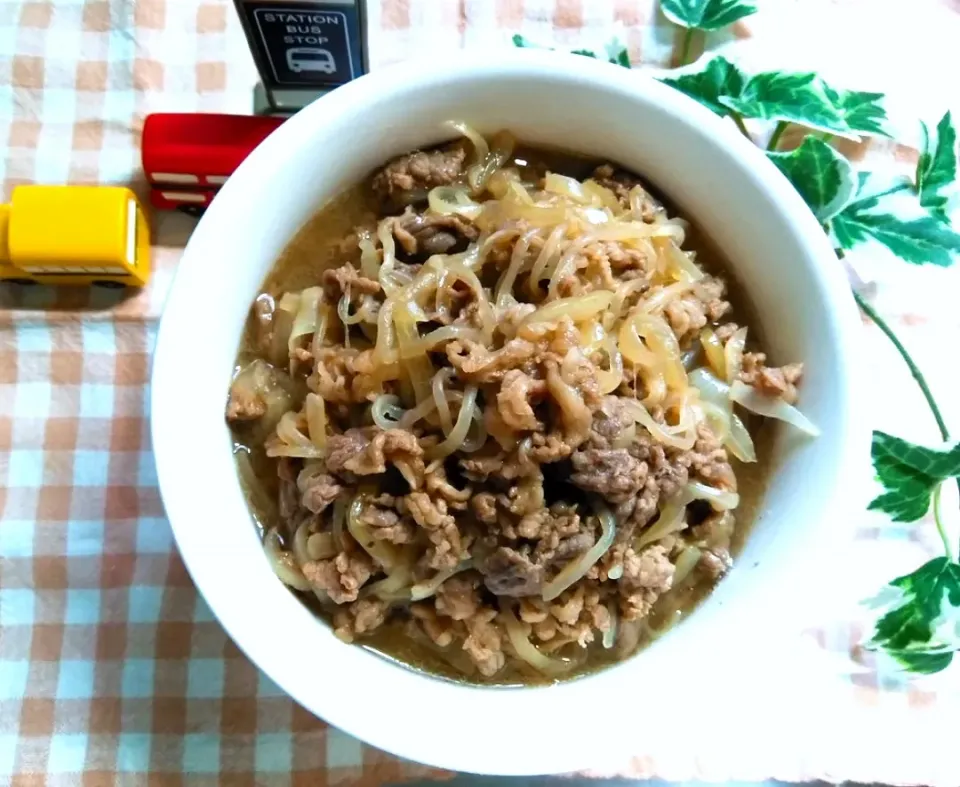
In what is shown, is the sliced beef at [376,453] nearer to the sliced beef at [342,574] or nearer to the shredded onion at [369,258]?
the sliced beef at [342,574]

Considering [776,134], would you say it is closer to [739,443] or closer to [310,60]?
[739,443]

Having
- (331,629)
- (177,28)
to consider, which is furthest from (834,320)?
(177,28)

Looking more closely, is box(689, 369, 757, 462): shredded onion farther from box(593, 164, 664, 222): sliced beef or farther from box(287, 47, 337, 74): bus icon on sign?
box(287, 47, 337, 74): bus icon on sign

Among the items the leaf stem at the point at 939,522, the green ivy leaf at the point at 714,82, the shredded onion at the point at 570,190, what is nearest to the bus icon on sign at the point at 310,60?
the shredded onion at the point at 570,190

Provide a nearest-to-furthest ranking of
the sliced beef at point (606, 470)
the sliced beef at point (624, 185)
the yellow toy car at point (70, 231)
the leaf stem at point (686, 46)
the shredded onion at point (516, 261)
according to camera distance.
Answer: the sliced beef at point (606, 470) < the shredded onion at point (516, 261) < the sliced beef at point (624, 185) < the yellow toy car at point (70, 231) < the leaf stem at point (686, 46)

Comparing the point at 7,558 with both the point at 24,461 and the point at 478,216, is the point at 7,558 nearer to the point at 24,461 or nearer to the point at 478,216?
the point at 24,461

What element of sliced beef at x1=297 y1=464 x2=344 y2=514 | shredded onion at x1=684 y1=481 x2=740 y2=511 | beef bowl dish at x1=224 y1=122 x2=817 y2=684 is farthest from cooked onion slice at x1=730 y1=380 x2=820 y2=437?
sliced beef at x1=297 y1=464 x2=344 y2=514
